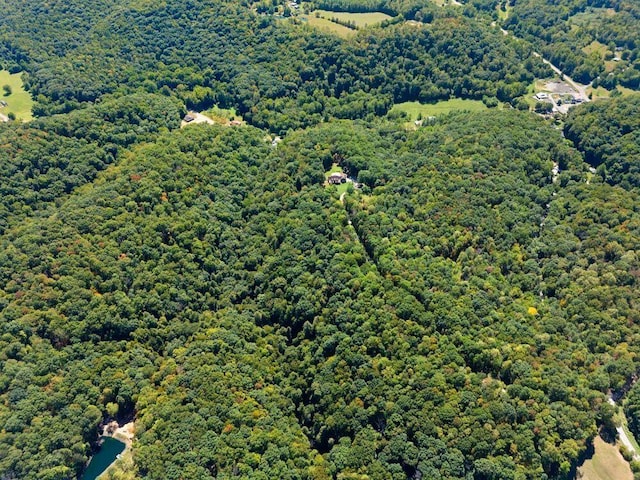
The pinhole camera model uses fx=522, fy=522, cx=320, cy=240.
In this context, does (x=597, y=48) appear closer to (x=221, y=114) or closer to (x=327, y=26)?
(x=327, y=26)

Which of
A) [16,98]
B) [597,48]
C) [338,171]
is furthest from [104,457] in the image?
[597,48]

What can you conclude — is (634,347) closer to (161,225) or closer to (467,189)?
(467,189)

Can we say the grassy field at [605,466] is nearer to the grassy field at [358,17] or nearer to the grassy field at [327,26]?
the grassy field at [327,26]

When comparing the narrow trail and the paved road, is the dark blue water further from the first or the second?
the paved road

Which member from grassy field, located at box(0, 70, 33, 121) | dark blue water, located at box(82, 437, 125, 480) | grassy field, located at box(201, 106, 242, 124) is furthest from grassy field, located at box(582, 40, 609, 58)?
dark blue water, located at box(82, 437, 125, 480)

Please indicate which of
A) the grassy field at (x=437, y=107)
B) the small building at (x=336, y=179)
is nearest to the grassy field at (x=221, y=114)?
the small building at (x=336, y=179)

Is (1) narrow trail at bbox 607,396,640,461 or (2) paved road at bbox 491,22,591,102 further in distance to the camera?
(2) paved road at bbox 491,22,591,102

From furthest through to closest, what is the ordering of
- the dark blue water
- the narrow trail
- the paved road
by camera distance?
the paved road
the dark blue water
the narrow trail

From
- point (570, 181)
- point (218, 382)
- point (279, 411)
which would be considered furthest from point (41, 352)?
point (570, 181)
